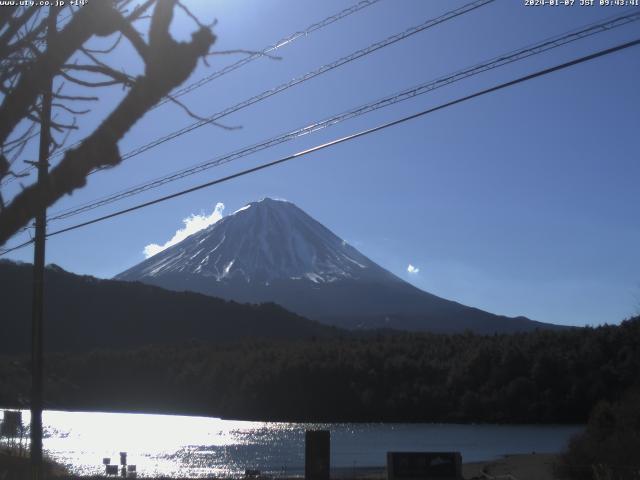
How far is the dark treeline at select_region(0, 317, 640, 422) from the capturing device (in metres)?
78.8

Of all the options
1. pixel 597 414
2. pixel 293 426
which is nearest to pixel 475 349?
pixel 293 426

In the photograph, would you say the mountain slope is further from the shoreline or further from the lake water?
the shoreline

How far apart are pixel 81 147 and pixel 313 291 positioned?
19456 cm

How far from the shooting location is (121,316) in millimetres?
118125

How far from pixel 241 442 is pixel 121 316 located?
52.8 metres

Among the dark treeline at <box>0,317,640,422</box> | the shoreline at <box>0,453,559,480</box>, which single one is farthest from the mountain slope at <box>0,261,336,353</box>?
the shoreline at <box>0,453,559,480</box>

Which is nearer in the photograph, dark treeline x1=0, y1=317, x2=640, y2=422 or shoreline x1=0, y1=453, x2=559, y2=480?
shoreline x1=0, y1=453, x2=559, y2=480

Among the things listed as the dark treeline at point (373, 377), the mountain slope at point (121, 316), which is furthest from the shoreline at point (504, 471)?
the mountain slope at point (121, 316)

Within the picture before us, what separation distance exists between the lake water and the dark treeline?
7.23ft

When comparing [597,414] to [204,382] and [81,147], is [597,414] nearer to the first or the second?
[81,147]

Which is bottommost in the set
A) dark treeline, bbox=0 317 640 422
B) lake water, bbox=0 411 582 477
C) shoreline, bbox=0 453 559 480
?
lake water, bbox=0 411 582 477

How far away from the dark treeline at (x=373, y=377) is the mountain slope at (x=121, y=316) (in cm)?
756

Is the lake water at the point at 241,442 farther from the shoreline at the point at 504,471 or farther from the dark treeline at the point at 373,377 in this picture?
the dark treeline at the point at 373,377

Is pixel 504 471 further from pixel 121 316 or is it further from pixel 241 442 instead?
pixel 121 316
